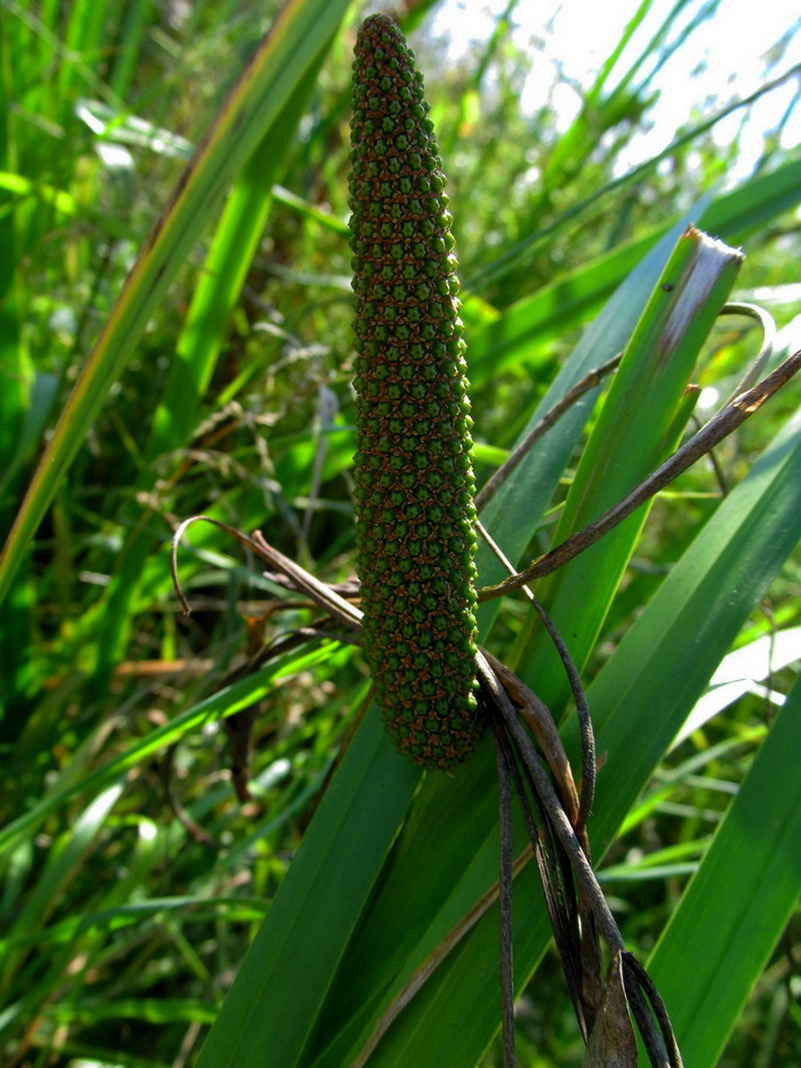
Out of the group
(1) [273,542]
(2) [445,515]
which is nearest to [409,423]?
(2) [445,515]

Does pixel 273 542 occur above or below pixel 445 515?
below

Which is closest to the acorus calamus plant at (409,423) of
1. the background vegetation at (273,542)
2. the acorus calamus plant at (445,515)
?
the acorus calamus plant at (445,515)

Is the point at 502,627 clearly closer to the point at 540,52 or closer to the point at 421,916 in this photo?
the point at 421,916

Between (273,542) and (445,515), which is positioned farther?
(273,542)

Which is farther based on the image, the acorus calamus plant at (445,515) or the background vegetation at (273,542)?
the background vegetation at (273,542)

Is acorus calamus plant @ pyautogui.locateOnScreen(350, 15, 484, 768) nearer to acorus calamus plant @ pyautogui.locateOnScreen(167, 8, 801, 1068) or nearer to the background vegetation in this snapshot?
acorus calamus plant @ pyautogui.locateOnScreen(167, 8, 801, 1068)

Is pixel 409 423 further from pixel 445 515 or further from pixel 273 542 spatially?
pixel 273 542

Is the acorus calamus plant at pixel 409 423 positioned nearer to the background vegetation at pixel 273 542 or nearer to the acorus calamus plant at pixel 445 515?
the acorus calamus plant at pixel 445 515

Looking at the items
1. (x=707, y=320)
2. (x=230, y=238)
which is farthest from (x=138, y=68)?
(x=707, y=320)
